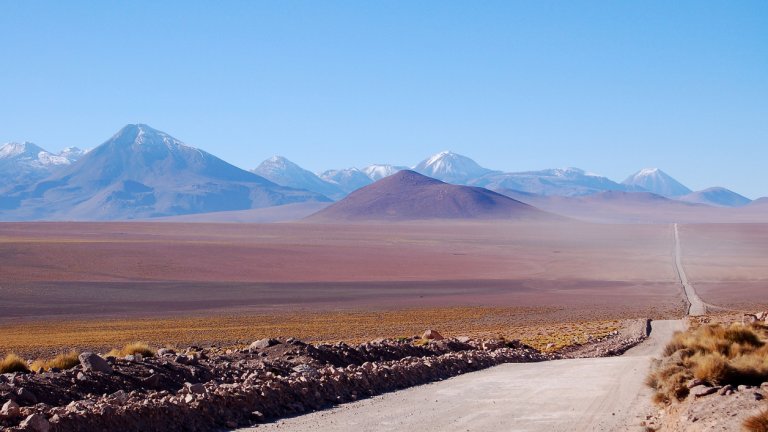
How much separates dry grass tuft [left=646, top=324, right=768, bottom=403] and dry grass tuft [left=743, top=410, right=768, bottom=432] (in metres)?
2.81

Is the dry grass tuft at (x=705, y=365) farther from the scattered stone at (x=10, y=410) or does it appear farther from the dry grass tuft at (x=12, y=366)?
the dry grass tuft at (x=12, y=366)

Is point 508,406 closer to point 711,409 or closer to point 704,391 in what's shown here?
point 704,391

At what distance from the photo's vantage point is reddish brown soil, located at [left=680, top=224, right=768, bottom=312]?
4872 cm

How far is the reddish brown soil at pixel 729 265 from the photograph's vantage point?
160 ft

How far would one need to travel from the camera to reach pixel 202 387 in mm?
10672

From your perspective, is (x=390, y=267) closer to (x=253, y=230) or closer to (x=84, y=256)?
(x=84, y=256)

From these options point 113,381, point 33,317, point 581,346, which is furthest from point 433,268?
point 113,381

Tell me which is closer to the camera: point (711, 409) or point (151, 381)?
point (711, 409)

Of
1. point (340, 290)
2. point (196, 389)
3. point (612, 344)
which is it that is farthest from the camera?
point (340, 290)

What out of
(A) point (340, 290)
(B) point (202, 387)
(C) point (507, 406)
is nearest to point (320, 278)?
(A) point (340, 290)

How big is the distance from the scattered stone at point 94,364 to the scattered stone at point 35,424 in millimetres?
2949

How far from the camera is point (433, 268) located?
7119cm

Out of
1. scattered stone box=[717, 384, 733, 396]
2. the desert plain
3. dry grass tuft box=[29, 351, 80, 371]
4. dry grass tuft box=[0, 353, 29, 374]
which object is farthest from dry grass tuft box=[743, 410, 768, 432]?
the desert plain

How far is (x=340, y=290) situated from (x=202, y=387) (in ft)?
138
